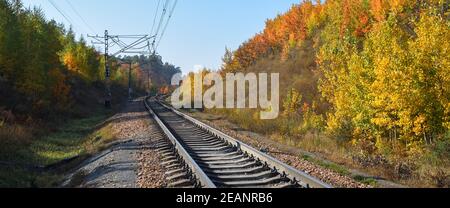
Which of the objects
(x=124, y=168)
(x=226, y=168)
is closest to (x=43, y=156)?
(x=124, y=168)

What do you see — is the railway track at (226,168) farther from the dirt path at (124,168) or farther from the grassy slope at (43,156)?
the grassy slope at (43,156)

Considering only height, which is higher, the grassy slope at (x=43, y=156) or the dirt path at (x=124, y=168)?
the dirt path at (x=124, y=168)

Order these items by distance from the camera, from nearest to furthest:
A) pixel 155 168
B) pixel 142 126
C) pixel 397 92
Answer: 1. pixel 155 168
2. pixel 397 92
3. pixel 142 126

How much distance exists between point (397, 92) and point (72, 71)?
174 ft

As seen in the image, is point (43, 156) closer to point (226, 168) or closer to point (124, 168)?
point (124, 168)

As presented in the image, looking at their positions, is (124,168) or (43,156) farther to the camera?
(43,156)

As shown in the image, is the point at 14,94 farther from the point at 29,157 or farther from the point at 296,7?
the point at 296,7

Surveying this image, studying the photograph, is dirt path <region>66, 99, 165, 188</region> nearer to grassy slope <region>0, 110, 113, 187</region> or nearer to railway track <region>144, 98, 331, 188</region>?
railway track <region>144, 98, 331, 188</region>

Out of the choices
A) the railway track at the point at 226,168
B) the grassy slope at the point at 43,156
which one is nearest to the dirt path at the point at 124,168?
the railway track at the point at 226,168

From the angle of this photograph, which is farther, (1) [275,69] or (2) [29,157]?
(1) [275,69]

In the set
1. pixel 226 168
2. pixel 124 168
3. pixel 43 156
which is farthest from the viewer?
→ pixel 43 156

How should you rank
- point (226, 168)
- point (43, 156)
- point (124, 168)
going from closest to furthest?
point (226, 168)
point (124, 168)
point (43, 156)
